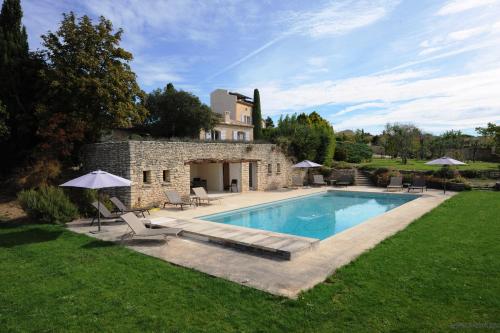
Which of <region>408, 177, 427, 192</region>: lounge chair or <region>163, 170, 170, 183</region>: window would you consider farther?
<region>408, 177, 427, 192</region>: lounge chair

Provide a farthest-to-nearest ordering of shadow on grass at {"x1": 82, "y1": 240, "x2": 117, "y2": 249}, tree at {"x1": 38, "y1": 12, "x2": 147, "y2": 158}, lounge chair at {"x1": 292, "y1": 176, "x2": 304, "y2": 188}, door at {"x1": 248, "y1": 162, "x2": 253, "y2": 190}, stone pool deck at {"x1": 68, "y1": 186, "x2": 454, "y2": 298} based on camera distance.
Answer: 1. lounge chair at {"x1": 292, "y1": 176, "x2": 304, "y2": 188}
2. door at {"x1": 248, "y1": 162, "x2": 253, "y2": 190}
3. tree at {"x1": 38, "y1": 12, "x2": 147, "y2": 158}
4. shadow on grass at {"x1": 82, "y1": 240, "x2": 117, "y2": 249}
5. stone pool deck at {"x1": 68, "y1": 186, "x2": 454, "y2": 298}

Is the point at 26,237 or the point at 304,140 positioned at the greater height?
the point at 304,140

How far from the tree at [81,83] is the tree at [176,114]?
10794 mm

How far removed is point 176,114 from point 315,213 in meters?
16.3

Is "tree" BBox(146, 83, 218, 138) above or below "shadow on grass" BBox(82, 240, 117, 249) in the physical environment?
above

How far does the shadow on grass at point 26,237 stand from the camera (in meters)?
8.91

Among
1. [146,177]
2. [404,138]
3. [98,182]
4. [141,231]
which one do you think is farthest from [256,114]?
[141,231]

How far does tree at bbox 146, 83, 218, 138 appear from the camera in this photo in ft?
88.7

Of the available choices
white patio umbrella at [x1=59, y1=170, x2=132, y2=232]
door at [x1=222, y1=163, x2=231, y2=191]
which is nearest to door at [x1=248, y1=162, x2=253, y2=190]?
door at [x1=222, y1=163, x2=231, y2=191]

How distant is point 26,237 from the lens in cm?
943

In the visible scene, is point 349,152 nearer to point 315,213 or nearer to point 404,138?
point 404,138

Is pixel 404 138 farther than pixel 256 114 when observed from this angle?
No

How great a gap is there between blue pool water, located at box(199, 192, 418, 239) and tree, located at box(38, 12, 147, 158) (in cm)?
781

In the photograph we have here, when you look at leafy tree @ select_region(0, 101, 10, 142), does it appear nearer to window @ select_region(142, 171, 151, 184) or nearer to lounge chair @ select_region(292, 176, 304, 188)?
window @ select_region(142, 171, 151, 184)
